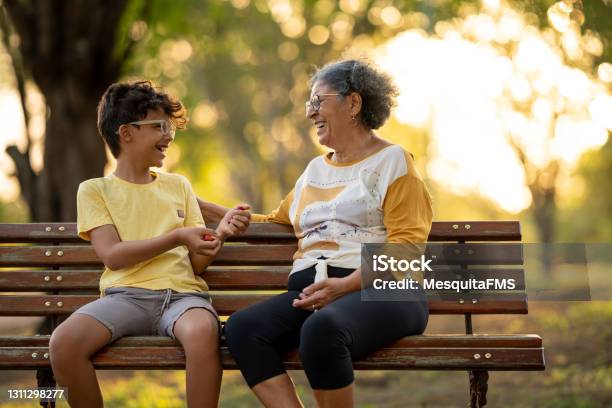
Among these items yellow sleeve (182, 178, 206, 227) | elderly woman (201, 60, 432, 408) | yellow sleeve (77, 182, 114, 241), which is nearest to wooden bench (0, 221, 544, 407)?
elderly woman (201, 60, 432, 408)

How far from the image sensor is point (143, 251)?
4453 millimetres

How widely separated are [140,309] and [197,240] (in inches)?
16.3

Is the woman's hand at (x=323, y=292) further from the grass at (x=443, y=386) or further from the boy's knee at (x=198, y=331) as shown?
the grass at (x=443, y=386)

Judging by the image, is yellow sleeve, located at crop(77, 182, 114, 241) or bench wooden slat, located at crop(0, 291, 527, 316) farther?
bench wooden slat, located at crop(0, 291, 527, 316)

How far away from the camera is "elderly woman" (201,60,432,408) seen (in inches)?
162

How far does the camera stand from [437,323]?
14.0m

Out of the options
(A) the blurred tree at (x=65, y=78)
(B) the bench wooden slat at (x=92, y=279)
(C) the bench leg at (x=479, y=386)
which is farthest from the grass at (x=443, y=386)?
(C) the bench leg at (x=479, y=386)

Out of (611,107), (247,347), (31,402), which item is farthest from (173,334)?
(611,107)

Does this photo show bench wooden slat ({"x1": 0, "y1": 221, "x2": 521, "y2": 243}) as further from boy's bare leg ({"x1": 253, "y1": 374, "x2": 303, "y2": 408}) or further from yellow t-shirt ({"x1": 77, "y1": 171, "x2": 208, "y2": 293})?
boy's bare leg ({"x1": 253, "y1": 374, "x2": 303, "y2": 408})

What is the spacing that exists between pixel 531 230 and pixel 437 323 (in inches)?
2417

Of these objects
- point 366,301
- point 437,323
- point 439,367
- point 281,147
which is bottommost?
point 439,367

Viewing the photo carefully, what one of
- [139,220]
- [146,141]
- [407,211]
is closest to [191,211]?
[139,220]

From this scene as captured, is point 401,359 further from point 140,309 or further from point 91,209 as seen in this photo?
point 91,209

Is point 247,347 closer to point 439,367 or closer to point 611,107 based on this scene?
point 439,367
